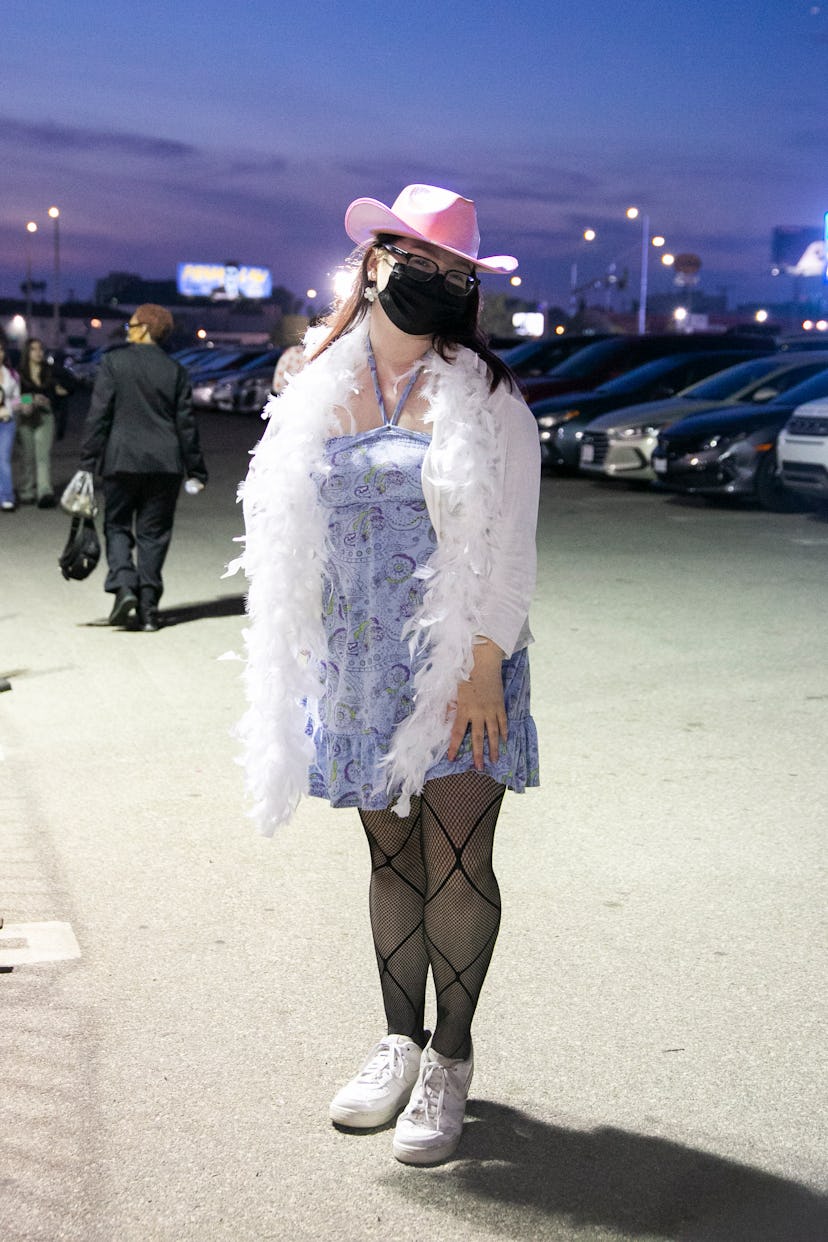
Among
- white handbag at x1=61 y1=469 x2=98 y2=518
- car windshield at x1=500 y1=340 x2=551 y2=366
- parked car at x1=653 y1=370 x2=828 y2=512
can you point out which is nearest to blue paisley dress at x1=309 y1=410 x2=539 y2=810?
white handbag at x1=61 y1=469 x2=98 y2=518

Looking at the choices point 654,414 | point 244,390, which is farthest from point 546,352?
point 244,390

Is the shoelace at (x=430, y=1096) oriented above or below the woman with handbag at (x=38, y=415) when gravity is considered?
below

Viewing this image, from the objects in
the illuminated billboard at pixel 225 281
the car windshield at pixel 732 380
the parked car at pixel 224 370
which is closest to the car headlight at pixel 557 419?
the car windshield at pixel 732 380

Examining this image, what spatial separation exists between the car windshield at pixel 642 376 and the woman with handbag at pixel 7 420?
8395 mm

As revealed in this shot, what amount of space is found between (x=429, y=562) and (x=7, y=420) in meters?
13.7

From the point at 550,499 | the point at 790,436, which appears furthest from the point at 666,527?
the point at 550,499

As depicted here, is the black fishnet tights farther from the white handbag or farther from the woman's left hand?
the white handbag

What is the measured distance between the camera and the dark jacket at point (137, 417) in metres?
9.76

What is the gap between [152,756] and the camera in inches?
267

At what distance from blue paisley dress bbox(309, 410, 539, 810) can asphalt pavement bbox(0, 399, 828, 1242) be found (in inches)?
31.7

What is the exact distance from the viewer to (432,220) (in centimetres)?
343

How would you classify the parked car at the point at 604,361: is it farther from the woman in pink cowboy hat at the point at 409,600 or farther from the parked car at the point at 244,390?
the woman in pink cowboy hat at the point at 409,600

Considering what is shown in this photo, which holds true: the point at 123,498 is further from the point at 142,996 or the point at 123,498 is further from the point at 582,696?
the point at 142,996

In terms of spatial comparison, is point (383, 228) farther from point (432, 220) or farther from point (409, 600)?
point (409, 600)
